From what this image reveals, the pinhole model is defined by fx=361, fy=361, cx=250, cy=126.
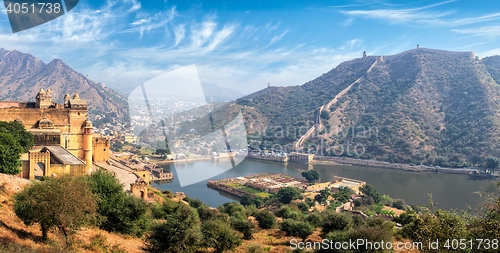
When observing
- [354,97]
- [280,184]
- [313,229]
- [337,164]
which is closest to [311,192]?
[280,184]

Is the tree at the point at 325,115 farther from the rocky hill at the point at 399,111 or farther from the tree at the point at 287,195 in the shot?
the tree at the point at 287,195

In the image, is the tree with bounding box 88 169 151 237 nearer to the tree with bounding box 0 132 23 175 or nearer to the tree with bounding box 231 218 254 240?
the tree with bounding box 231 218 254 240

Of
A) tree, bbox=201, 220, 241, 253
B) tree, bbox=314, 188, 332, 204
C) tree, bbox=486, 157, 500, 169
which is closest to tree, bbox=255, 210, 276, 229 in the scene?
tree, bbox=201, 220, 241, 253

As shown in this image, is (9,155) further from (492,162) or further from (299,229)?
(492,162)

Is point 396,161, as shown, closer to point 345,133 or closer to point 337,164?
point 337,164

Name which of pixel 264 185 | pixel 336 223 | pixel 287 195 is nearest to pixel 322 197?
pixel 287 195

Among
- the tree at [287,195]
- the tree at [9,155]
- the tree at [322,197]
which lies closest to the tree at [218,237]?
the tree at [9,155]

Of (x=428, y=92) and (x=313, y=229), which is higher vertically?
(x=428, y=92)
